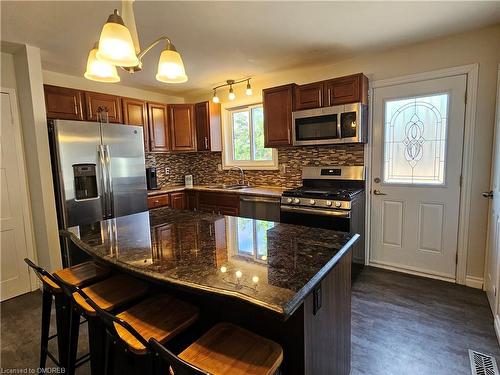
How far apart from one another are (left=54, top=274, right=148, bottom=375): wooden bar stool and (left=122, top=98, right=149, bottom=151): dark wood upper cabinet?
2.79 meters

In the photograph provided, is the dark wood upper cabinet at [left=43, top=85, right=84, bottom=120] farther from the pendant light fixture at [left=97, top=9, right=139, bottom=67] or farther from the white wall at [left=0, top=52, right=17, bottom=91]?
the pendant light fixture at [left=97, top=9, right=139, bottom=67]

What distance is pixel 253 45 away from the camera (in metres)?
2.74

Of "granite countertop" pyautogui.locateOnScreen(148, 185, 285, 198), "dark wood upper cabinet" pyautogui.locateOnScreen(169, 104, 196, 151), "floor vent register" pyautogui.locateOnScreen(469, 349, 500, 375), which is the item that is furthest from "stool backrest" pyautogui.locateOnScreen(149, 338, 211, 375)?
"dark wood upper cabinet" pyautogui.locateOnScreen(169, 104, 196, 151)

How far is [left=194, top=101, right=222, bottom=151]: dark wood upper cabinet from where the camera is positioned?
169 inches

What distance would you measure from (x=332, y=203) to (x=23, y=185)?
10.7 ft

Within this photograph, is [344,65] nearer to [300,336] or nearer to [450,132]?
[450,132]

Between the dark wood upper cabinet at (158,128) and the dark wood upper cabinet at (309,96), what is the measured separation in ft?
6.96

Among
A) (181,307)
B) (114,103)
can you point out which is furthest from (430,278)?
(114,103)

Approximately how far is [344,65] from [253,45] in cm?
121

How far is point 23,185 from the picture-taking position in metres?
2.92

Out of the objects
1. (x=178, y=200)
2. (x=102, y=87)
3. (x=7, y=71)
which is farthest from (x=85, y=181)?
(x=102, y=87)

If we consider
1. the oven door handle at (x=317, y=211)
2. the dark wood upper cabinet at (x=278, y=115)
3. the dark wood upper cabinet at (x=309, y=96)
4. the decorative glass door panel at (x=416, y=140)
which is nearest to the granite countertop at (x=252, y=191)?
the oven door handle at (x=317, y=211)

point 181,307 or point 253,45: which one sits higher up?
point 253,45

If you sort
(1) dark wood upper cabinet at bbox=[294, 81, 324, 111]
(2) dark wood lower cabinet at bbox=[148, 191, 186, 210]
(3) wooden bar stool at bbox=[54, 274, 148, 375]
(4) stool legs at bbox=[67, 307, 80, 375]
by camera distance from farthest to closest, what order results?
1. (2) dark wood lower cabinet at bbox=[148, 191, 186, 210]
2. (1) dark wood upper cabinet at bbox=[294, 81, 324, 111]
3. (4) stool legs at bbox=[67, 307, 80, 375]
4. (3) wooden bar stool at bbox=[54, 274, 148, 375]
